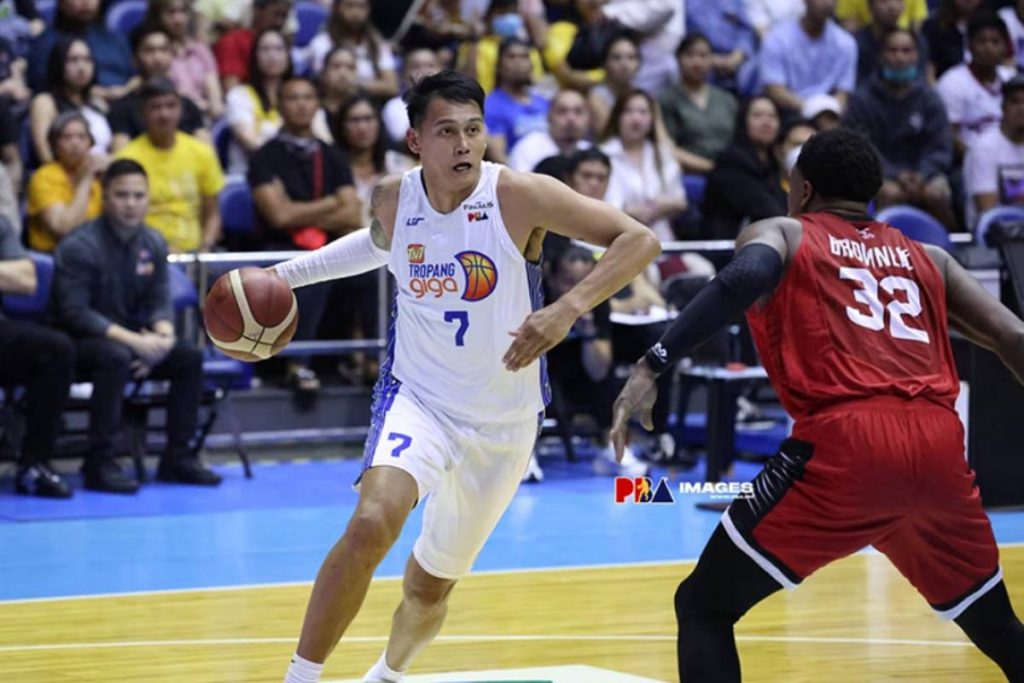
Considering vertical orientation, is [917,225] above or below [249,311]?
below

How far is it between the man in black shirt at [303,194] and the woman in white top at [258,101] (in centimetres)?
46

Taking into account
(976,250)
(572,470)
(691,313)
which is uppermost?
(691,313)

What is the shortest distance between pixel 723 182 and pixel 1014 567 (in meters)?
4.81

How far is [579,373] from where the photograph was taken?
11469mm

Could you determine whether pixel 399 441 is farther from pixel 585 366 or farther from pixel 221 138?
pixel 221 138

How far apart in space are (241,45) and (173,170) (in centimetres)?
172

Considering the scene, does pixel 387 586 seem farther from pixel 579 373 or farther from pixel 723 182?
pixel 723 182

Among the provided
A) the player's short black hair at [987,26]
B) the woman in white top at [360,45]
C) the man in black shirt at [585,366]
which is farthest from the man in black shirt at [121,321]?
the player's short black hair at [987,26]

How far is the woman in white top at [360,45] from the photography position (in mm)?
13055

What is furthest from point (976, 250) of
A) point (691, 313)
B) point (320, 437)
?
point (691, 313)

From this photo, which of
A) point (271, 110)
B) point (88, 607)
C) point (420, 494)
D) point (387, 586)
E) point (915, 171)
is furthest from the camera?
point (915, 171)

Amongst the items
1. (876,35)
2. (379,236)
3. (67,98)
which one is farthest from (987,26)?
(379,236)

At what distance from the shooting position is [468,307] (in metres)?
5.48

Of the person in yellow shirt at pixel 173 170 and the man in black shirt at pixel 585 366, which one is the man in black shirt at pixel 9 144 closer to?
the person in yellow shirt at pixel 173 170
